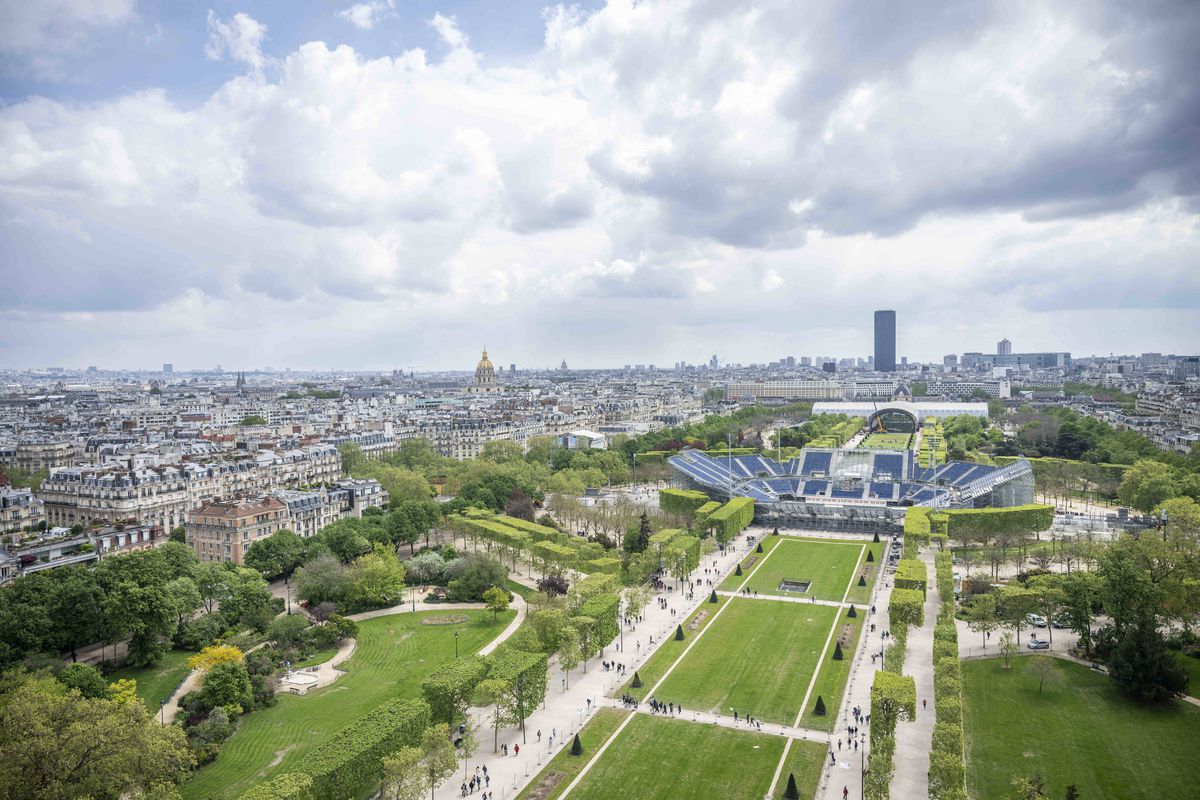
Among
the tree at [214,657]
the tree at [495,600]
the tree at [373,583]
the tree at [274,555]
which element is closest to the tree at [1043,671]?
the tree at [495,600]

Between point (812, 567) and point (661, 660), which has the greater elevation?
point (812, 567)

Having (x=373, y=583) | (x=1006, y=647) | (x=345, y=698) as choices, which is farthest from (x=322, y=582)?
(x=1006, y=647)

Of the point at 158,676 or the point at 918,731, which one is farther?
the point at 158,676

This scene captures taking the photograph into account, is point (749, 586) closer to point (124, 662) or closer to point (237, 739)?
point (237, 739)

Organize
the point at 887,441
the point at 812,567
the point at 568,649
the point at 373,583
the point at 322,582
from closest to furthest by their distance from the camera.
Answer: the point at 568,649, the point at 322,582, the point at 373,583, the point at 812,567, the point at 887,441

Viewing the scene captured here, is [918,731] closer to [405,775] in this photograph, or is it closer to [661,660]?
[661,660]

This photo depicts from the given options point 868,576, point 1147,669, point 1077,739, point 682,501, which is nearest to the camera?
point 1077,739

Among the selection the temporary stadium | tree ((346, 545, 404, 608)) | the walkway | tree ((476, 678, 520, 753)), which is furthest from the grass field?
tree ((476, 678, 520, 753))

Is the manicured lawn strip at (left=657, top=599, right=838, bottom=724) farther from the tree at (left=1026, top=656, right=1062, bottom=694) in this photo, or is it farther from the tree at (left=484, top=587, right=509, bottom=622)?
the tree at (left=484, top=587, right=509, bottom=622)
